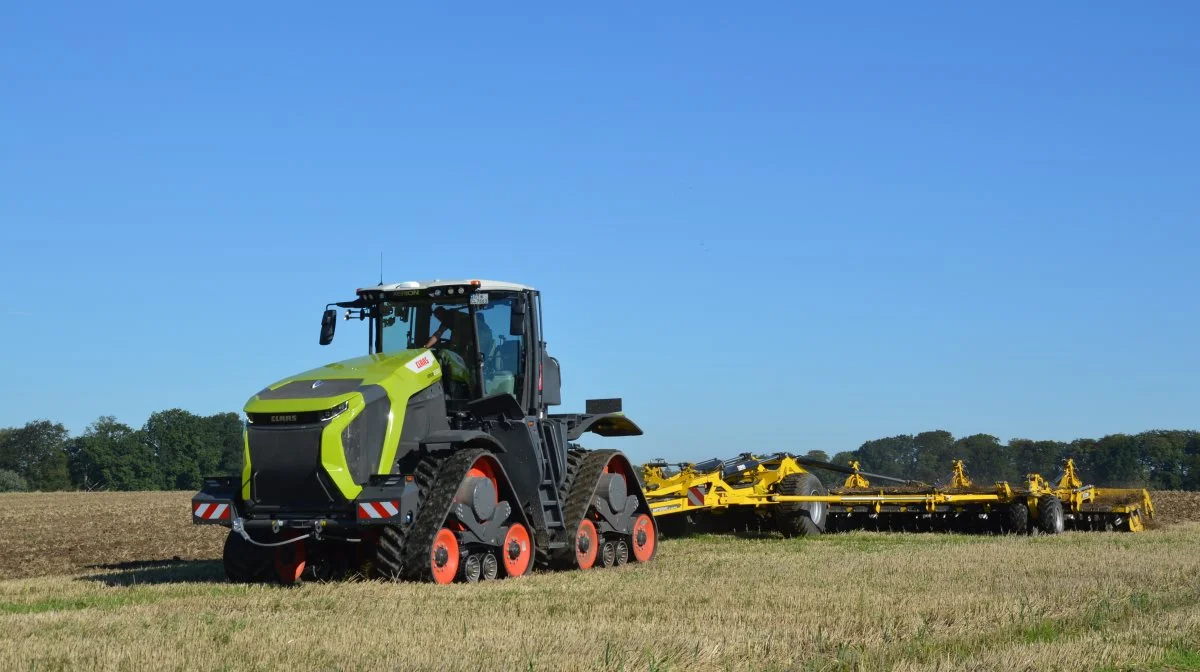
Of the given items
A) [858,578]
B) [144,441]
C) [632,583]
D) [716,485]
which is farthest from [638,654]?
[144,441]

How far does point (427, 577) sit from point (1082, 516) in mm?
13530

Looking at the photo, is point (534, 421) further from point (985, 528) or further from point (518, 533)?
point (985, 528)

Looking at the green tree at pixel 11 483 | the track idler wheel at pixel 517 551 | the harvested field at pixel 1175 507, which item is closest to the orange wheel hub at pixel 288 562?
the track idler wheel at pixel 517 551

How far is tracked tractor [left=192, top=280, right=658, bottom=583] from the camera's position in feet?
37.6

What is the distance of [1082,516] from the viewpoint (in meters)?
21.1

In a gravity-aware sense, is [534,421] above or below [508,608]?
above

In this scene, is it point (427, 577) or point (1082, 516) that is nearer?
point (427, 577)

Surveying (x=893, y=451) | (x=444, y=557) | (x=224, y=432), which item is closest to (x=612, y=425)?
(x=444, y=557)

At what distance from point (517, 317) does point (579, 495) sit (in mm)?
2167

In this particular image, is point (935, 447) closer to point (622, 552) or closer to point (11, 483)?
point (11, 483)

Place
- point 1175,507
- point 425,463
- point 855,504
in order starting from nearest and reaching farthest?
point 425,463 < point 855,504 < point 1175,507

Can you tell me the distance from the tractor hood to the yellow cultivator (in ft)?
20.4

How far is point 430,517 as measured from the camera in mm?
11539

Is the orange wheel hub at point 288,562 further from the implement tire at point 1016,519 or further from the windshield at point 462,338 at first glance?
the implement tire at point 1016,519
